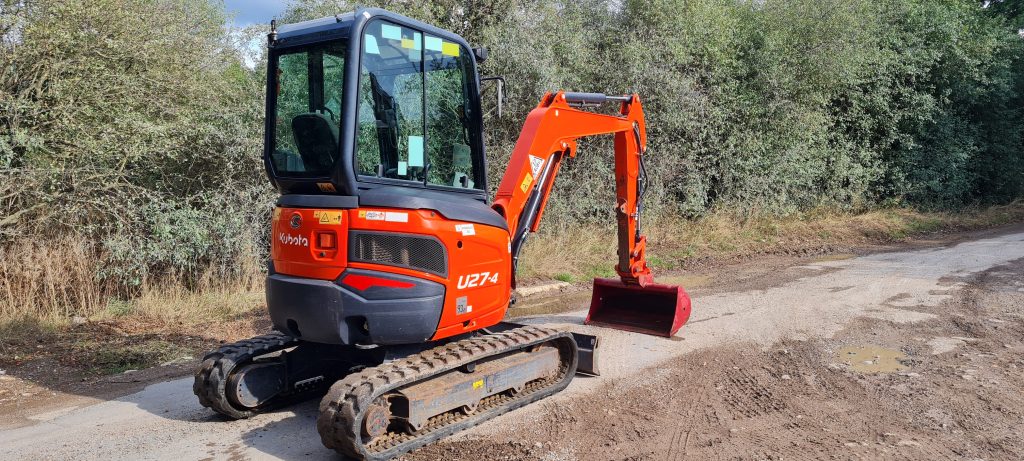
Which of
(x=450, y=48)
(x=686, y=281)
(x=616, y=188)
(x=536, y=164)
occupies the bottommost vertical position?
(x=686, y=281)

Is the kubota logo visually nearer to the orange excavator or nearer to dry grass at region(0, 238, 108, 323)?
the orange excavator

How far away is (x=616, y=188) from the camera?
7.53m

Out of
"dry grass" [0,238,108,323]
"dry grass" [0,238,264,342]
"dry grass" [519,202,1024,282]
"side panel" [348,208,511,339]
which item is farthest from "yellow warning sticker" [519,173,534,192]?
"dry grass" [0,238,108,323]

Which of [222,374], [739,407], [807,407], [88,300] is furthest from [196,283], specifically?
[807,407]

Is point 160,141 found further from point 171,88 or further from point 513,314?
point 513,314

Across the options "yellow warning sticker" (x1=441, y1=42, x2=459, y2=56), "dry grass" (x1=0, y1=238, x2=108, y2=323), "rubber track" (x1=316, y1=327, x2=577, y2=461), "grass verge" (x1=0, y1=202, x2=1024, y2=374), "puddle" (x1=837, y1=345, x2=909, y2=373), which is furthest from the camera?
"dry grass" (x1=0, y1=238, x2=108, y2=323)

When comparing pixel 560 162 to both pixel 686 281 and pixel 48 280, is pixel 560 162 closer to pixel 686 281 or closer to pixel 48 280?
pixel 686 281

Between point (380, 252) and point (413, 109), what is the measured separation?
972 mm

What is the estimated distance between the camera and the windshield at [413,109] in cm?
453

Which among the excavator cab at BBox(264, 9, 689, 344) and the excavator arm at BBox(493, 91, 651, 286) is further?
the excavator arm at BBox(493, 91, 651, 286)

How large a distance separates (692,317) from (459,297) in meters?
4.09

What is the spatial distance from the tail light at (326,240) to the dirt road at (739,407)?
49.9 inches

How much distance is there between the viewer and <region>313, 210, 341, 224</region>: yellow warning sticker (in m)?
4.42

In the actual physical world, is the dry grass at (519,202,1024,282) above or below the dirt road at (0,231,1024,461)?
above
